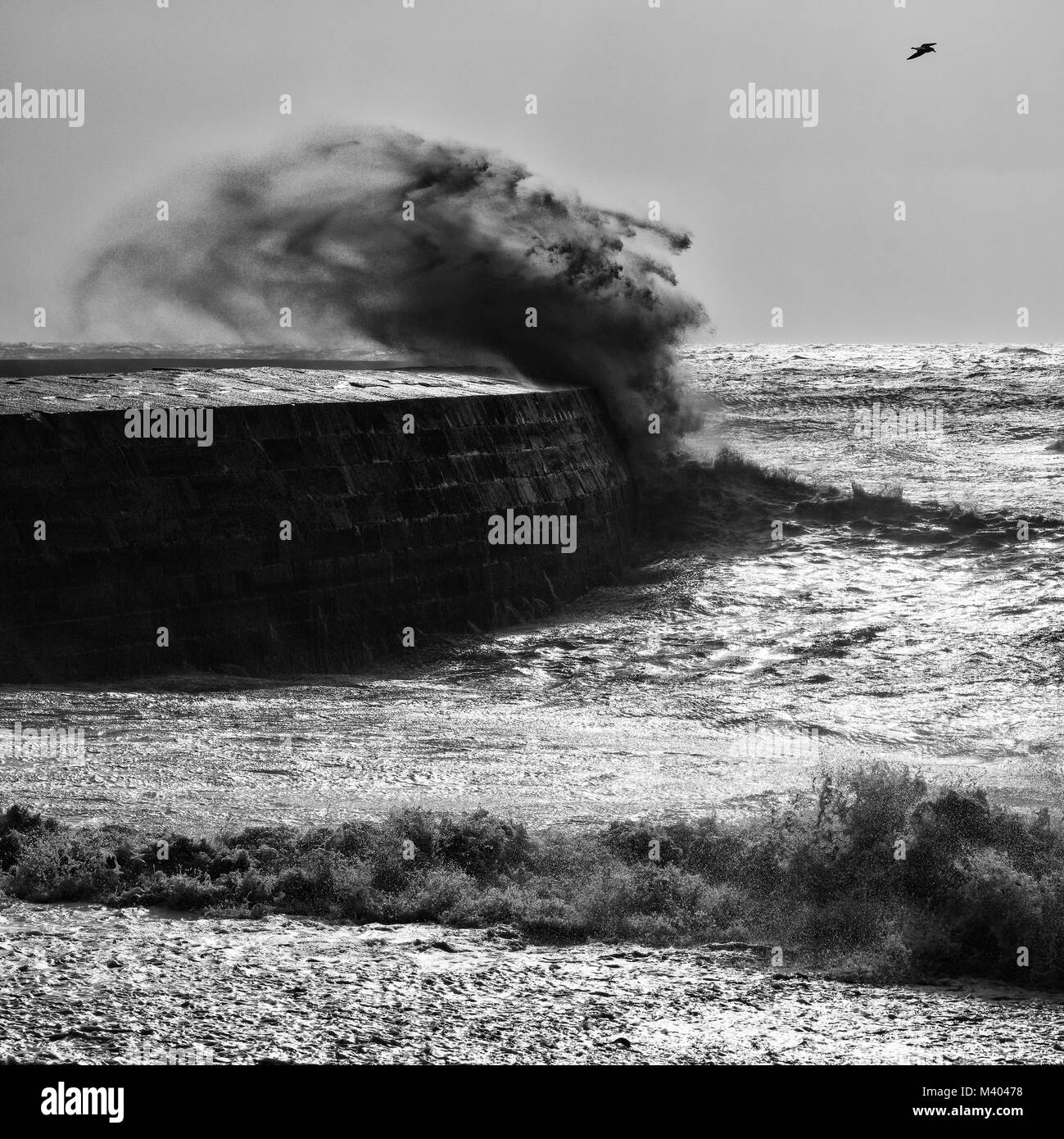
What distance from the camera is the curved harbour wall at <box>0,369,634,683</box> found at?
33.2ft

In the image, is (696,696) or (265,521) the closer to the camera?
(696,696)

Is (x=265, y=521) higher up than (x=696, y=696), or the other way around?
(x=265, y=521)

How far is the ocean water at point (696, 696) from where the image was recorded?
25.1 ft

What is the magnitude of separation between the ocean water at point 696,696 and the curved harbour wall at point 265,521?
1.44ft

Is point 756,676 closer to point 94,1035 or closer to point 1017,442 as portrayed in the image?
point 94,1035

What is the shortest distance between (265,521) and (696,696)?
142 inches

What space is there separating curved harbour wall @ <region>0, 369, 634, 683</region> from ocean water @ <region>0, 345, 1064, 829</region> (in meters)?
0.44

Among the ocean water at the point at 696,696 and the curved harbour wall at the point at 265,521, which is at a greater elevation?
the curved harbour wall at the point at 265,521

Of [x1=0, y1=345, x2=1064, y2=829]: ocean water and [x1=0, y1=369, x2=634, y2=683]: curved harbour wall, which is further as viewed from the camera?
[x1=0, y1=369, x2=634, y2=683]: curved harbour wall

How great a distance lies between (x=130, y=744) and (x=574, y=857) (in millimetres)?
3258

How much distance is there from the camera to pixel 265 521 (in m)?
11.3

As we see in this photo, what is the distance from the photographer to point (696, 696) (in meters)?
10.8

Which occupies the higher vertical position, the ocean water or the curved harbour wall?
the curved harbour wall
